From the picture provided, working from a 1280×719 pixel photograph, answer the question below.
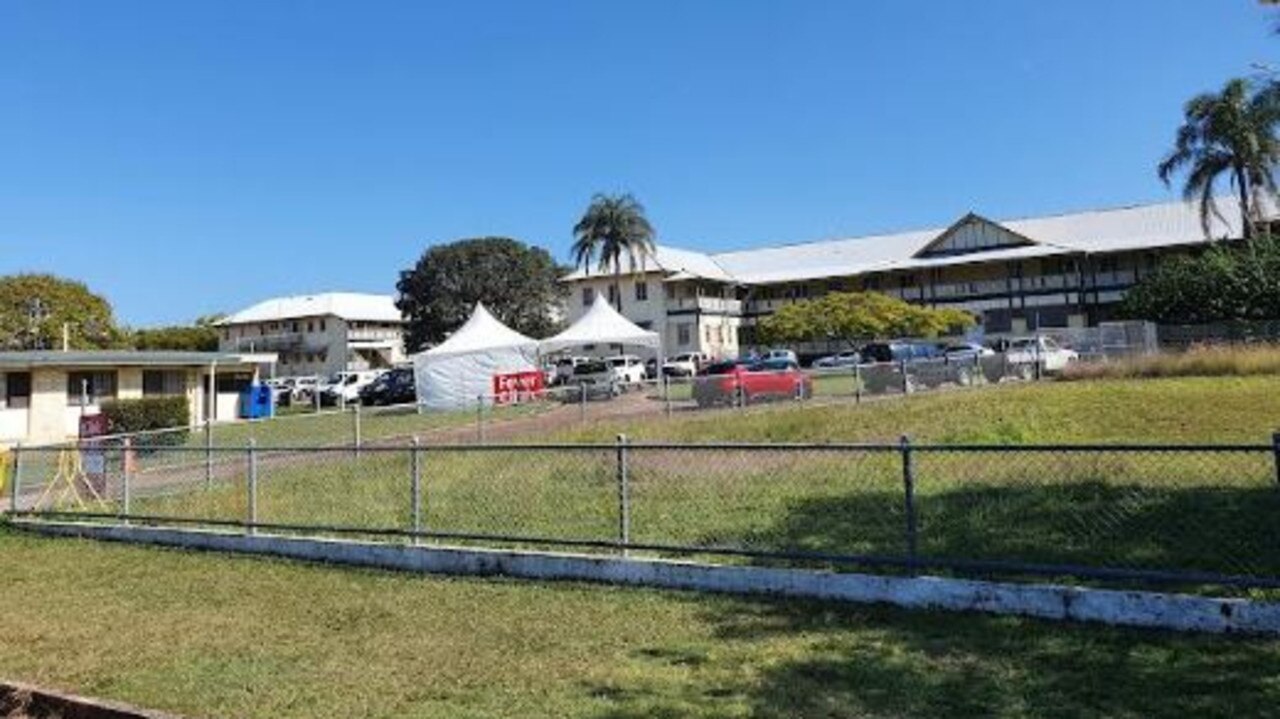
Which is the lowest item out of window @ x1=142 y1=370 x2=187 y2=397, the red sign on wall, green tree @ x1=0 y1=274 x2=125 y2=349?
the red sign on wall

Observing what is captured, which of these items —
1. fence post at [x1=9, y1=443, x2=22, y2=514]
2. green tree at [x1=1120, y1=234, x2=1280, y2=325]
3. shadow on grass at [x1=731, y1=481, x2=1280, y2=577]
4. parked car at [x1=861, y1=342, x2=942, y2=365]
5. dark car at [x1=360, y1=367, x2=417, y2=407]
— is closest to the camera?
shadow on grass at [x1=731, y1=481, x2=1280, y2=577]

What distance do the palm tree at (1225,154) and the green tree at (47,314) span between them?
6740 cm

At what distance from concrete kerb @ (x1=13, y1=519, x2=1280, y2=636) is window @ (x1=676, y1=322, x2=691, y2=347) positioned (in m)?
61.9

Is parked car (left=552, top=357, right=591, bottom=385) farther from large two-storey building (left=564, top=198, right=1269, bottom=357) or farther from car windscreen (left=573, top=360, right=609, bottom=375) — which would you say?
large two-storey building (left=564, top=198, right=1269, bottom=357)

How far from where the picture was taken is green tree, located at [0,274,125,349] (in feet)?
240

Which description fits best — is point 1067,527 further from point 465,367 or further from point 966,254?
point 966,254

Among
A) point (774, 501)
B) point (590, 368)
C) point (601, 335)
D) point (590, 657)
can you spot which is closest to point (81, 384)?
point (601, 335)

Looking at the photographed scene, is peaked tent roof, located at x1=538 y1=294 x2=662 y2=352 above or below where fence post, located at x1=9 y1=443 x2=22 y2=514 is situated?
above

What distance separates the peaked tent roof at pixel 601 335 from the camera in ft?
120

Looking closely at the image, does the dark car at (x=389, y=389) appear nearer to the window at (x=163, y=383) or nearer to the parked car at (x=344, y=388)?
the parked car at (x=344, y=388)

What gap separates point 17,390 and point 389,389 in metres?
16.6

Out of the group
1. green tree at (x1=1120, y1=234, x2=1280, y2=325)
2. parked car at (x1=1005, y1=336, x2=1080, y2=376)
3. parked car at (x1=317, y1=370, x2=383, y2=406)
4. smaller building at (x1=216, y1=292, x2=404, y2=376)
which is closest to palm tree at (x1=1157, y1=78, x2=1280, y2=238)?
green tree at (x1=1120, y1=234, x2=1280, y2=325)

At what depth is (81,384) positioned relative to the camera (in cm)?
3719

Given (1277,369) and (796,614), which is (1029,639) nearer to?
(796,614)
